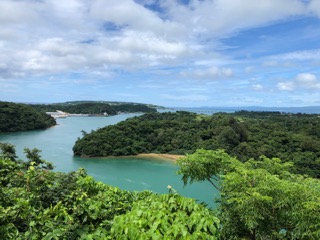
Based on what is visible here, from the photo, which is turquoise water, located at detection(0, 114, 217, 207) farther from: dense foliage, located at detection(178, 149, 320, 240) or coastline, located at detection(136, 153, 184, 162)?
dense foliage, located at detection(178, 149, 320, 240)

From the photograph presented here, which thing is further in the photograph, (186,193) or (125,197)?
(186,193)

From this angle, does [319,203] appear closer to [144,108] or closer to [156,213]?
[156,213]

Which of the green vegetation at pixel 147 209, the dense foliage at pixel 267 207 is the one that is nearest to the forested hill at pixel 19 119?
the green vegetation at pixel 147 209

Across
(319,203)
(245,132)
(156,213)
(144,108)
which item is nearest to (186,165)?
(319,203)

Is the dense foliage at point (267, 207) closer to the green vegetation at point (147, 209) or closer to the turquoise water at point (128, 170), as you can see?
the green vegetation at point (147, 209)

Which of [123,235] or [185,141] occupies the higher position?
[123,235]

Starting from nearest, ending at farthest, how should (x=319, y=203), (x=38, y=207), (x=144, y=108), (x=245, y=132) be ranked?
(x=38, y=207)
(x=319, y=203)
(x=245, y=132)
(x=144, y=108)
